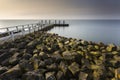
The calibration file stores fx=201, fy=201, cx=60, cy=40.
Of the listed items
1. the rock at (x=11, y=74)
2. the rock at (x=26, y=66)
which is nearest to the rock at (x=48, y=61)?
the rock at (x=26, y=66)

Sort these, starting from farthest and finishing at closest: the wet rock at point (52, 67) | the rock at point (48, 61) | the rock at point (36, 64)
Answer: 1. the rock at point (48, 61)
2. the rock at point (36, 64)
3. the wet rock at point (52, 67)

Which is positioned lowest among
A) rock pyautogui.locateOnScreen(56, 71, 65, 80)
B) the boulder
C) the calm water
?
the calm water

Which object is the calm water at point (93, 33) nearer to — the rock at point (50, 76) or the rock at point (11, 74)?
the rock at point (50, 76)

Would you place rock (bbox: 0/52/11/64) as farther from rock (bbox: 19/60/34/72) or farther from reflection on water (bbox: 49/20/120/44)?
reflection on water (bbox: 49/20/120/44)

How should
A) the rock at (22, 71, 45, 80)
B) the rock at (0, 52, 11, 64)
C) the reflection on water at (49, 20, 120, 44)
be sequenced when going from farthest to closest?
the reflection on water at (49, 20, 120, 44), the rock at (0, 52, 11, 64), the rock at (22, 71, 45, 80)

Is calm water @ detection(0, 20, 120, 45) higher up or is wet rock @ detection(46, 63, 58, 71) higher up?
wet rock @ detection(46, 63, 58, 71)

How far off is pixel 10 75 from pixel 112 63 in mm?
4186

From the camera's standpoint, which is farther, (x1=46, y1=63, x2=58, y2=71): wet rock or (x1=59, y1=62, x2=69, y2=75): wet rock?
(x1=46, y1=63, x2=58, y2=71): wet rock

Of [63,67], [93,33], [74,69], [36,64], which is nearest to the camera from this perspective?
[74,69]

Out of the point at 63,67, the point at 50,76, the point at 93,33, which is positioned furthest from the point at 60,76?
the point at 93,33

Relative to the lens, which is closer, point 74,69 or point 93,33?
point 74,69

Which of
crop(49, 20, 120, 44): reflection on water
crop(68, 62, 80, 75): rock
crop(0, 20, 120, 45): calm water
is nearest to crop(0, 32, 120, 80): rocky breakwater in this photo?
crop(68, 62, 80, 75): rock

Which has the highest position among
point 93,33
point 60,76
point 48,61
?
point 48,61

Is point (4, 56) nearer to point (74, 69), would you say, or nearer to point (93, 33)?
point (74, 69)
